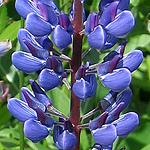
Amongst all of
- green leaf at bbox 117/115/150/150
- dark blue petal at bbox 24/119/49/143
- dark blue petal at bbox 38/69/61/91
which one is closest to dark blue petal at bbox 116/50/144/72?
dark blue petal at bbox 38/69/61/91

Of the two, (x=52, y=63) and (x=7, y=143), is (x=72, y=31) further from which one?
(x=7, y=143)

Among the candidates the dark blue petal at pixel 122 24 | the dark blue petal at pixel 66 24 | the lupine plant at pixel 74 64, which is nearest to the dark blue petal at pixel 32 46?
the lupine plant at pixel 74 64

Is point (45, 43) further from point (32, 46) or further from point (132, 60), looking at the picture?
point (132, 60)

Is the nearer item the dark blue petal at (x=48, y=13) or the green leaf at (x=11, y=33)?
the dark blue petal at (x=48, y=13)

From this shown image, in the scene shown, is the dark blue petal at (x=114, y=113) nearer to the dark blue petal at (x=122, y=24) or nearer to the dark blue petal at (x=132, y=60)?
the dark blue petal at (x=132, y=60)

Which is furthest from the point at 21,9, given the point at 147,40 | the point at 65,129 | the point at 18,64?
the point at 147,40

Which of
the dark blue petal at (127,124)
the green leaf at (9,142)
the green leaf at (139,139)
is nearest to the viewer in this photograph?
the dark blue petal at (127,124)
